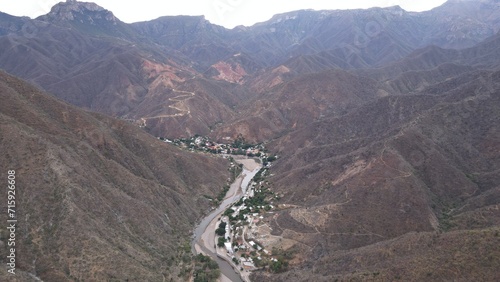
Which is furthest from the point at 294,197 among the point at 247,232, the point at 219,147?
the point at 219,147

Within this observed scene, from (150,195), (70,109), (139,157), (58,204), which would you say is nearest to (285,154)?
(139,157)

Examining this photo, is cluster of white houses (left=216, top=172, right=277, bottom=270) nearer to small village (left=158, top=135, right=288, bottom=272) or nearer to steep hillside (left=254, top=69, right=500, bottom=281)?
small village (left=158, top=135, right=288, bottom=272)

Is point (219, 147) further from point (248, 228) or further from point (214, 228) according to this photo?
point (248, 228)

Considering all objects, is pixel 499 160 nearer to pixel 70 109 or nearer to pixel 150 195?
pixel 150 195

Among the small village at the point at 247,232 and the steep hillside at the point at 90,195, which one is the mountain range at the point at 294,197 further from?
the small village at the point at 247,232

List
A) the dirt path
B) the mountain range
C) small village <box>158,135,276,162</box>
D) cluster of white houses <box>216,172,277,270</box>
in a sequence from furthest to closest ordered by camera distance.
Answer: small village <box>158,135,276,162</box> < the dirt path < cluster of white houses <box>216,172,277,270</box> < the mountain range

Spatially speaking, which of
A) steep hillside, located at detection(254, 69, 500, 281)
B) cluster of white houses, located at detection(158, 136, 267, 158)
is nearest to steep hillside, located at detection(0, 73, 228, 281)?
steep hillside, located at detection(254, 69, 500, 281)
